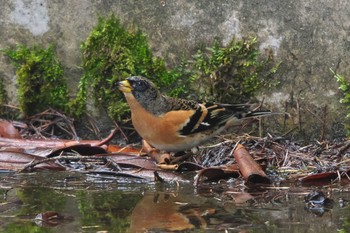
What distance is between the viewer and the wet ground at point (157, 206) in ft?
14.1

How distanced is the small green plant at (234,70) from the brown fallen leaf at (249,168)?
3.86ft

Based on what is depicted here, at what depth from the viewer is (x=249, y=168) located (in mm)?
5723

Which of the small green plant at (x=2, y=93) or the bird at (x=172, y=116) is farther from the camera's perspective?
the small green plant at (x=2, y=93)

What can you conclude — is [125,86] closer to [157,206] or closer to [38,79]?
[38,79]

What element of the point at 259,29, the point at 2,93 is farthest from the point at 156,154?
the point at 2,93

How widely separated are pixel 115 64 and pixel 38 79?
0.70 metres

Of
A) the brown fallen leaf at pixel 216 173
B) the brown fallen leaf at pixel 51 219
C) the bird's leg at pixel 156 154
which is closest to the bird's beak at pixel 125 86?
the bird's leg at pixel 156 154

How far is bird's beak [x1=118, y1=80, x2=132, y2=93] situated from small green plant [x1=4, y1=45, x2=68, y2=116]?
2.83ft

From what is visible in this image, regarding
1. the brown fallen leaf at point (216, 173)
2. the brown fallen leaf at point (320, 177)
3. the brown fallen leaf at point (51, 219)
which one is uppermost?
the brown fallen leaf at point (216, 173)

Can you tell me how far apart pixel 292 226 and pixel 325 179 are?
1.51 m

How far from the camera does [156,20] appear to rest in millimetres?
7152

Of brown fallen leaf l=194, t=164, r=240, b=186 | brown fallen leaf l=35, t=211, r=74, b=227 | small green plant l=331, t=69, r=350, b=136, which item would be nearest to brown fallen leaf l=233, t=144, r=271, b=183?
brown fallen leaf l=194, t=164, r=240, b=186

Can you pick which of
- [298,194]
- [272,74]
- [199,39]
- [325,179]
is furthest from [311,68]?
[298,194]

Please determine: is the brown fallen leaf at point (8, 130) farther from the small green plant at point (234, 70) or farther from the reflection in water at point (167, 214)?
the reflection in water at point (167, 214)
